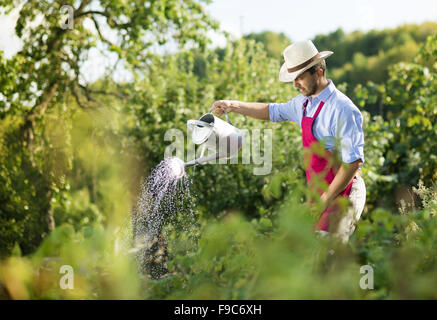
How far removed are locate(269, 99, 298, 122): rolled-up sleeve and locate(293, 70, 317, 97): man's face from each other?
258mm

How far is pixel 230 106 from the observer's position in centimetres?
269

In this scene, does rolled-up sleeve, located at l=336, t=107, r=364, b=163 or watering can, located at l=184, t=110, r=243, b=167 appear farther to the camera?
watering can, located at l=184, t=110, r=243, b=167

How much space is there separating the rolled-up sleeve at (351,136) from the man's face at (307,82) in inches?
9.0

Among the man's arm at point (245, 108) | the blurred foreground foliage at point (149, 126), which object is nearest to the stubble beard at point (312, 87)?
the man's arm at point (245, 108)

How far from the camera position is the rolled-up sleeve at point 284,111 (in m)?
2.57

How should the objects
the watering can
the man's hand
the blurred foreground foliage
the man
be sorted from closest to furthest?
1. the man
2. the watering can
3. the man's hand
4. the blurred foreground foliage

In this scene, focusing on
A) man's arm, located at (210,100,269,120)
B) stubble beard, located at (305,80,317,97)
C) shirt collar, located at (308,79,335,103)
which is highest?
man's arm, located at (210,100,269,120)

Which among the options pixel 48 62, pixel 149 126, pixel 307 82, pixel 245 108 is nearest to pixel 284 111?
pixel 245 108

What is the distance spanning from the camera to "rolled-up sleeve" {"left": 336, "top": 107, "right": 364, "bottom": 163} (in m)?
2.00

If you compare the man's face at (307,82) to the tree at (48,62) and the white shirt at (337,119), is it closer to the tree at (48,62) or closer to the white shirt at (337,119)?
the white shirt at (337,119)

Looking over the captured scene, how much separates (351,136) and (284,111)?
0.64m

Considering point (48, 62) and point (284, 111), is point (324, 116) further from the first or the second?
point (48, 62)

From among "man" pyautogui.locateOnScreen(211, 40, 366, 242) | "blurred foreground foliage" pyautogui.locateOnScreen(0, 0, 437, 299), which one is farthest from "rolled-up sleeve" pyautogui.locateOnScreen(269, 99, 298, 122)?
"blurred foreground foliage" pyautogui.locateOnScreen(0, 0, 437, 299)

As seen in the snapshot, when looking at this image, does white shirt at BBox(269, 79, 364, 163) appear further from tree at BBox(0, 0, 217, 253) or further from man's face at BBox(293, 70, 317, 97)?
tree at BBox(0, 0, 217, 253)
